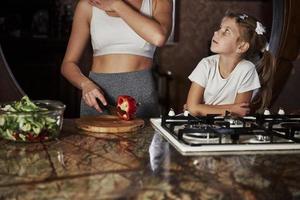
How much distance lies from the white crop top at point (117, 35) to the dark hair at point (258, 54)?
1.28 ft

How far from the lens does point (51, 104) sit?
1322 millimetres

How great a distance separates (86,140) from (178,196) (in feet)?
1.55

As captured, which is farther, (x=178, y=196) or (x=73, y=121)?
(x=73, y=121)

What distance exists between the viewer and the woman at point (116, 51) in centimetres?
176

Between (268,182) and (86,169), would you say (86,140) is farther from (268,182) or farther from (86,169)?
(268,182)

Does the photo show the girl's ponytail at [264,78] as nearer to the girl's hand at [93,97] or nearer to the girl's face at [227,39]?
the girl's face at [227,39]

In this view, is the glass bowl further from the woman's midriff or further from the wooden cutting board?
the woman's midriff

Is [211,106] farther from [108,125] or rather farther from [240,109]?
[108,125]

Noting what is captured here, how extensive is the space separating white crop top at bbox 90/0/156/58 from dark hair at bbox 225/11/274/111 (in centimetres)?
39

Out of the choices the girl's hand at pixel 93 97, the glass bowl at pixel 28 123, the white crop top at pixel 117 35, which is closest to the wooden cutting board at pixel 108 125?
the girl's hand at pixel 93 97

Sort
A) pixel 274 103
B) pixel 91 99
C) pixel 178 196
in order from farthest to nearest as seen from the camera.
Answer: pixel 274 103
pixel 91 99
pixel 178 196

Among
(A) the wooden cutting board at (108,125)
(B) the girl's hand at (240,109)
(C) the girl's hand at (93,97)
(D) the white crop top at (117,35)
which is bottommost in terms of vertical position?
(A) the wooden cutting board at (108,125)

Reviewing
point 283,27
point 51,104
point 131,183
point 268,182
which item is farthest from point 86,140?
point 283,27

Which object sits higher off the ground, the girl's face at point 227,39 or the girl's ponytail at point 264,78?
the girl's face at point 227,39
